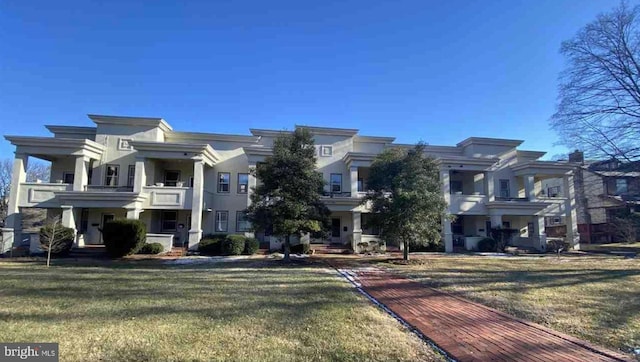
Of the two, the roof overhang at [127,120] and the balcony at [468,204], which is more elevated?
the roof overhang at [127,120]

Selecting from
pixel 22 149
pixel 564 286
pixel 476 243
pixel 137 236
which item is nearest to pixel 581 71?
pixel 476 243

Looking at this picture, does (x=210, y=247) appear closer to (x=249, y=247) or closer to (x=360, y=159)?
(x=249, y=247)

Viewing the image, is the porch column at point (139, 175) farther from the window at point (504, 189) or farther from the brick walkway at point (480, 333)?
the window at point (504, 189)

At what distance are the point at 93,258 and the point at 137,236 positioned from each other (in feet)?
9.11

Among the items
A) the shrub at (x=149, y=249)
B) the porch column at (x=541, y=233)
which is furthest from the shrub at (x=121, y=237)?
the porch column at (x=541, y=233)

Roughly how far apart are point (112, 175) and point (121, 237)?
876 cm

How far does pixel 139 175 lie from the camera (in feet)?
75.3

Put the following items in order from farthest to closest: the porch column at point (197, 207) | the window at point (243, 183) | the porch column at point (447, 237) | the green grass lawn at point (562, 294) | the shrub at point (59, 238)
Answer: the window at point (243, 183), the porch column at point (447, 237), the porch column at point (197, 207), the shrub at point (59, 238), the green grass lawn at point (562, 294)

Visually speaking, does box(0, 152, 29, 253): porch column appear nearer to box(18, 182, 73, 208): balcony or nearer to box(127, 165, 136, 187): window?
box(18, 182, 73, 208): balcony

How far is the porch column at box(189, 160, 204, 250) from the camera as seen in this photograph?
A: 22.5 metres

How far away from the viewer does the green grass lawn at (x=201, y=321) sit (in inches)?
204

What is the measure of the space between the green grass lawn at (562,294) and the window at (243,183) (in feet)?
49.3

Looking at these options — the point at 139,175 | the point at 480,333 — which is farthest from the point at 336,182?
the point at 480,333

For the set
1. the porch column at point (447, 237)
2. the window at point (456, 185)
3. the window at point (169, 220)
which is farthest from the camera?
the window at point (456, 185)
